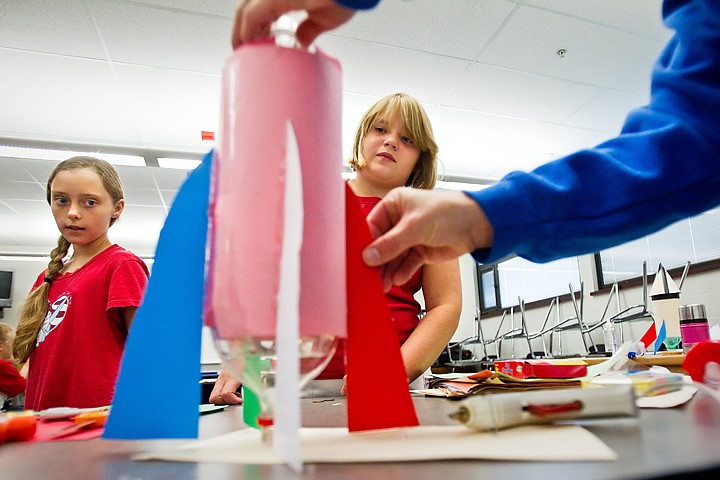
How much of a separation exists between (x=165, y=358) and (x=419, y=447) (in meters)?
0.20

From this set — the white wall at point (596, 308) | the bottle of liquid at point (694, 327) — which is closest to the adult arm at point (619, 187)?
the bottle of liquid at point (694, 327)

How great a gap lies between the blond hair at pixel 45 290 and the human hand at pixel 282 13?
3.75ft

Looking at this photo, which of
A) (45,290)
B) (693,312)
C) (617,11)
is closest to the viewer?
(693,312)

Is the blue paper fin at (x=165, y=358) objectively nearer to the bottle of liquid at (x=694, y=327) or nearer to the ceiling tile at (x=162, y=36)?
the bottle of liquid at (x=694, y=327)

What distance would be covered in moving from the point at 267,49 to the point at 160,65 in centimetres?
245

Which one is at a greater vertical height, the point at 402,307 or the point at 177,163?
the point at 177,163

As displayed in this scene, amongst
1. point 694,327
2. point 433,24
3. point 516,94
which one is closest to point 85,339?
point 694,327

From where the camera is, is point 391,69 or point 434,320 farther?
point 391,69

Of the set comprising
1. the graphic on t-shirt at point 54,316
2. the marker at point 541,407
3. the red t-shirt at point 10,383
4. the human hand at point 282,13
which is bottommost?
the red t-shirt at point 10,383

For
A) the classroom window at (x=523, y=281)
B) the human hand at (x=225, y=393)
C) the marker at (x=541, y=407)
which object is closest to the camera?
the marker at (x=541, y=407)

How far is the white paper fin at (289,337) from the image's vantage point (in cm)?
26

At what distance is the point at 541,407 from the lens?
1.12ft

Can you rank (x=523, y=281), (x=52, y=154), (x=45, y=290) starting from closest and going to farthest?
(x=45, y=290) < (x=52, y=154) < (x=523, y=281)

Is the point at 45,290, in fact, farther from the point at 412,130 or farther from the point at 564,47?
the point at 564,47
